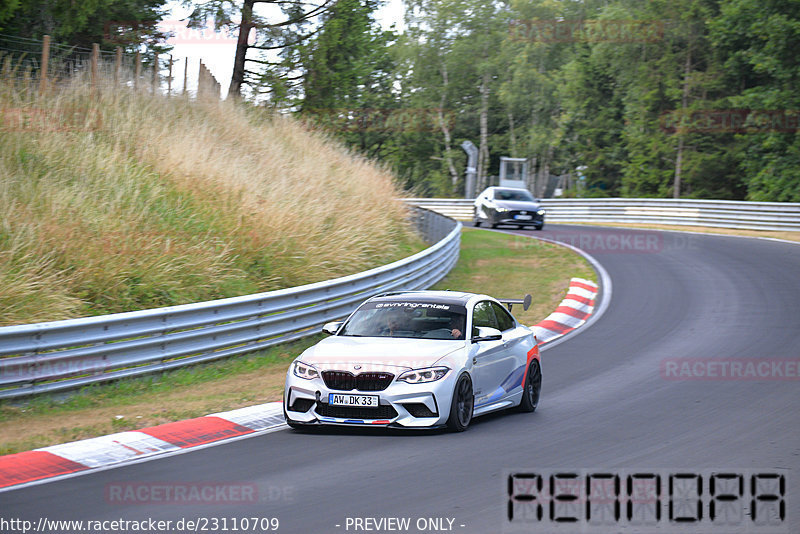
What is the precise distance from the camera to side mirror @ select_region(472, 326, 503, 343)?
32.5 ft

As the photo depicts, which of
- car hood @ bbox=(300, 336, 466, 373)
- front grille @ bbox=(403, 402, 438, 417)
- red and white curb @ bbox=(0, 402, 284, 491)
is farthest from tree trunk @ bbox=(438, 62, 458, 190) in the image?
front grille @ bbox=(403, 402, 438, 417)

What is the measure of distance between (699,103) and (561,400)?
141ft

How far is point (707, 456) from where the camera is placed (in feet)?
27.1

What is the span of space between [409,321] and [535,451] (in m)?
2.27

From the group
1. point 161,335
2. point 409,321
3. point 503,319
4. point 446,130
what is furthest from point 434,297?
point 446,130

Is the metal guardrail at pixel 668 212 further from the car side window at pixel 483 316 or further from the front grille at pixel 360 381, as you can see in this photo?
the front grille at pixel 360 381

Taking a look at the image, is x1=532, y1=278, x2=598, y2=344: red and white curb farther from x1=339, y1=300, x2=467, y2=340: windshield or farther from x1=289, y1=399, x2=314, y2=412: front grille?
x1=289, y1=399, x2=314, y2=412: front grille

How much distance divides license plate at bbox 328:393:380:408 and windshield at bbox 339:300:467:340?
1146 mm

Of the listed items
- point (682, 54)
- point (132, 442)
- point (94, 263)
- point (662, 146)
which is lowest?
point (132, 442)

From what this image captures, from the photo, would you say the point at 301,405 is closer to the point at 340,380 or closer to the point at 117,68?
the point at 340,380

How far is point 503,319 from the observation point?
439 inches

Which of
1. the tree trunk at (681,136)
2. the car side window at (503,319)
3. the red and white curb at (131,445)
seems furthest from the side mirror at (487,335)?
the tree trunk at (681,136)

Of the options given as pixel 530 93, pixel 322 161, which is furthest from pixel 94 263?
pixel 530 93

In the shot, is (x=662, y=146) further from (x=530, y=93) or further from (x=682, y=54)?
(x=530, y=93)
